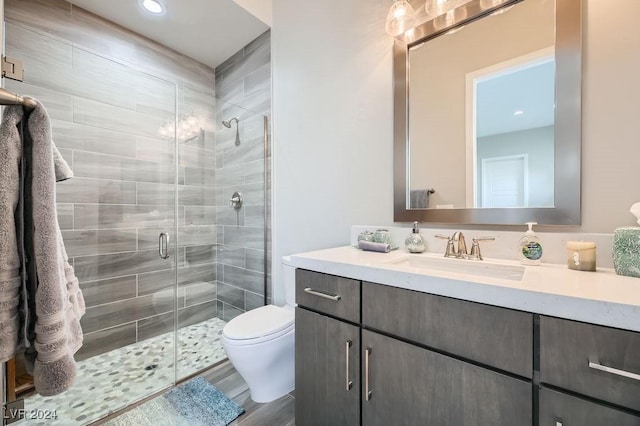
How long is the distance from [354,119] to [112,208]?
192 centimetres

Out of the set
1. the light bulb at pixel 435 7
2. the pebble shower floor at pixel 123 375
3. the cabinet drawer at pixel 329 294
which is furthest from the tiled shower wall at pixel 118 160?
the light bulb at pixel 435 7

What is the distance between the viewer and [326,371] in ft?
3.52

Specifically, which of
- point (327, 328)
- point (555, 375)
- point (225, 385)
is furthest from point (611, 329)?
point (225, 385)

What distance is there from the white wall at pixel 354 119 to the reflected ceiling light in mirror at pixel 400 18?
3.2 inches

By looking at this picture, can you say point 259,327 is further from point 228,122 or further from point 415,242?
point 228,122

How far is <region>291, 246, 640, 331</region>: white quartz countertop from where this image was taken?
0.58m

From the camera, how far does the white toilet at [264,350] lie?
141 centimetres

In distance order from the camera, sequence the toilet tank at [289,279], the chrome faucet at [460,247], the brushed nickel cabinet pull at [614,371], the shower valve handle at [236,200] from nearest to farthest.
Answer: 1. the brushed nickel cabinet pull at [614,371]
2. the chrome faucet at [460,247]
3. the toilet tank at [289,279]
4. the shower valve handle at [236,200]

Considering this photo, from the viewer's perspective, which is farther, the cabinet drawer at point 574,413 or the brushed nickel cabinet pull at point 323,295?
A: the brushed nickel cabinet pull at point 323,295

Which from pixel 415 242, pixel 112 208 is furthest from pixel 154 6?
pixel 415 242

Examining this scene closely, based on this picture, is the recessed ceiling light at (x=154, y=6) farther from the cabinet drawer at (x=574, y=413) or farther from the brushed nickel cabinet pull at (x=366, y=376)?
the cabinet drawer at (x=574, y=413)

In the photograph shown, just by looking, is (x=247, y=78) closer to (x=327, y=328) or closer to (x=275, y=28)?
(x=275, y=28)

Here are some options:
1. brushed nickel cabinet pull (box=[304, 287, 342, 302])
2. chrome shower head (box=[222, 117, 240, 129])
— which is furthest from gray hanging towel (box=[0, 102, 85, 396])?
chrome shower head (box=[222, 117, 240, 129])

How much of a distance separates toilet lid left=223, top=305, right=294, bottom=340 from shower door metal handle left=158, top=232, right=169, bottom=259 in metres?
1.03
